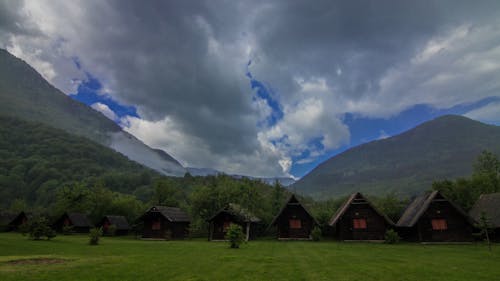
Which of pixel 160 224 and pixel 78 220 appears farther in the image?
pixel 78 220

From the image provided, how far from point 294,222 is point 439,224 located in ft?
58.7

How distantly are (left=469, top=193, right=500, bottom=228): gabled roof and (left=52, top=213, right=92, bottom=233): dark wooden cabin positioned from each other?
203ft

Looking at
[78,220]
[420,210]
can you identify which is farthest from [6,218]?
[420,210]

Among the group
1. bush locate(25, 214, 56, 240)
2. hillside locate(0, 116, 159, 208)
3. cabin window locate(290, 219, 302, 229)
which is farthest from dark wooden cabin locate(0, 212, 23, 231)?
cabin window locate(290, 219, 302, 229)

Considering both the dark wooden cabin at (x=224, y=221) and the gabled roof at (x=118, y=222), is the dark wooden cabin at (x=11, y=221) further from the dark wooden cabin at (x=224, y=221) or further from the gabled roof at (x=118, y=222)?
the dark wooden cabin at (x=224, y=221)

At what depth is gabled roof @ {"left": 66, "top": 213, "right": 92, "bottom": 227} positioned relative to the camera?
176ft

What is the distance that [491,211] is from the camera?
111ft

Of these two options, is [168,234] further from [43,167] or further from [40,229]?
[43,167]

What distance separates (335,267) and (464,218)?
2804 centimetres

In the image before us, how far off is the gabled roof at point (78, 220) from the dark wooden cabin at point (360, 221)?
150 ft

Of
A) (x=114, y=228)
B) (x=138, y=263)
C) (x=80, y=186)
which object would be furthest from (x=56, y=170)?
(x=138, y=263)

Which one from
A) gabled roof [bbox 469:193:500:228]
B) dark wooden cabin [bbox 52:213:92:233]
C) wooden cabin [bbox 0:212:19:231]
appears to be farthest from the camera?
wooden cabin [bbox 0:212:19:231]

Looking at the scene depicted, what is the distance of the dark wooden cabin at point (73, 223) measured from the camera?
176 ft

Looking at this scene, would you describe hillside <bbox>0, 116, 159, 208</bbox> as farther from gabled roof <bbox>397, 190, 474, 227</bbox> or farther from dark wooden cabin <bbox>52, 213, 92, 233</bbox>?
gabled roof <bbox>397, 190, 474, 227</bbox>
